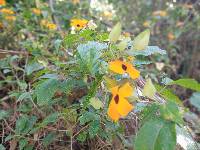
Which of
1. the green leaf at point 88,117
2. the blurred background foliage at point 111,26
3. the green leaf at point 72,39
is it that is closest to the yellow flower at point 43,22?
the blurred background foliage at point 111,26

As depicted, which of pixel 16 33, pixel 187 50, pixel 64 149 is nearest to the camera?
pixel 64 149

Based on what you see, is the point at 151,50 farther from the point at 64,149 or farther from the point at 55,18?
the point at 55,18

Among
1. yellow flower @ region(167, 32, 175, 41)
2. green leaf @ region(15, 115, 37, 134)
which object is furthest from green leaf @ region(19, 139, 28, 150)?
yellow flower @ region(167, 32, 175, 41)

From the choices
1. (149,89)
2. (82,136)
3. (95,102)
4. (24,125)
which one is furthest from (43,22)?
(149,89)

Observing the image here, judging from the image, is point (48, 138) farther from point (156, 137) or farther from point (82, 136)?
point (156, 137)

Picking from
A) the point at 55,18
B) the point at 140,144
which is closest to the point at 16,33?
the point at 55,18
